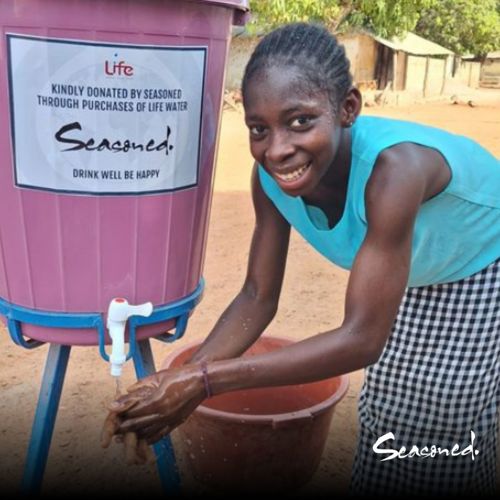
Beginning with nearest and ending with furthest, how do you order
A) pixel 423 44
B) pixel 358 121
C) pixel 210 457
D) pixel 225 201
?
pixel 358 121, pixel 210 457, pixel 225 201, pixel 423 44

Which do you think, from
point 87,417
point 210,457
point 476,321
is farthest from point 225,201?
point 476,321

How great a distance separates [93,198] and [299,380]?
1.80 feet

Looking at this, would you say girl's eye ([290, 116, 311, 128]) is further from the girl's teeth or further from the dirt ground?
the dirt ground

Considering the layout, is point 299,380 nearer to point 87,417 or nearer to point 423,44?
point 87,417

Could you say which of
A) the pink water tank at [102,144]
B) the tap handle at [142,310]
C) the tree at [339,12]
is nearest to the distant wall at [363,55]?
the tree at [339,12]

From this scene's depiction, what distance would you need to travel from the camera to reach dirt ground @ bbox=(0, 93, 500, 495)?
2.30 meters

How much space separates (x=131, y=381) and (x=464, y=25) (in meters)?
24.8

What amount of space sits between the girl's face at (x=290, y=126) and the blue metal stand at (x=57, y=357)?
0.46 m

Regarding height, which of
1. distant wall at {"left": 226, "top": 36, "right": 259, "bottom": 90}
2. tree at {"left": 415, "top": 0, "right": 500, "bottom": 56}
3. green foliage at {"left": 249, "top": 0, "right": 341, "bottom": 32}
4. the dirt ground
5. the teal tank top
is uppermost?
tree at {"left": 415, "top": 0, "right": 500, "bottom": 56}

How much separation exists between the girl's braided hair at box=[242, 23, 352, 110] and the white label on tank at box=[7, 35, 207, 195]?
0.59 ft

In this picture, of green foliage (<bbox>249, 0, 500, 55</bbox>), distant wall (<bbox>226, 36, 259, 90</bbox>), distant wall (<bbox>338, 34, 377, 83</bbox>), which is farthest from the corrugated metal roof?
distant wall (<bbox>226, 36, 259, 90</bbox>)

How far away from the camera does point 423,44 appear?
21.9 meters

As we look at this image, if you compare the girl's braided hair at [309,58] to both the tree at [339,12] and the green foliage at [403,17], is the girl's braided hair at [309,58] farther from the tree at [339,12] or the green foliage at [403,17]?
the tree at [339,12]

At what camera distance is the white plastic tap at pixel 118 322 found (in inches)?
57.1
